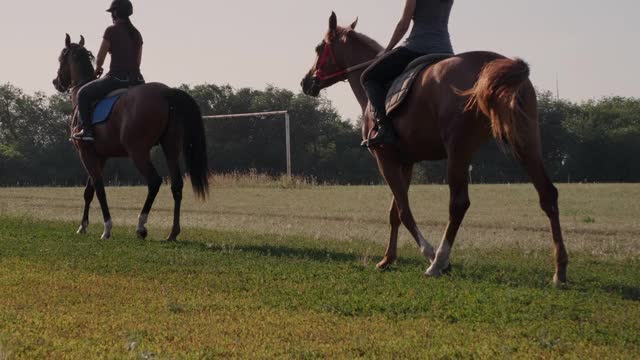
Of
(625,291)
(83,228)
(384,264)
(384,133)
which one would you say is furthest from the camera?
(83,228)

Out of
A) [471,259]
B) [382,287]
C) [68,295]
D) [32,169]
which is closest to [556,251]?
[382,287]

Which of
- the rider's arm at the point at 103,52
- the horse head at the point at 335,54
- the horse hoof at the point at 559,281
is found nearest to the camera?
the horse hoof at the point at 559,281

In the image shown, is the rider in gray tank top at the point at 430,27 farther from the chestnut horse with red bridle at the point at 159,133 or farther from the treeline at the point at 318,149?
the treeline at the point at 318,149

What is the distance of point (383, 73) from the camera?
8.98 m

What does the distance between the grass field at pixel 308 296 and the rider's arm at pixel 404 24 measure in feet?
7.86

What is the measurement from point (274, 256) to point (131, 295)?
10.0 feet

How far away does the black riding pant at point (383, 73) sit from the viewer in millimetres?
8867

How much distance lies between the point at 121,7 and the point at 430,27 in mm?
6008

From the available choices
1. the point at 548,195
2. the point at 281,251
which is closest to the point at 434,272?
the point at 548,195

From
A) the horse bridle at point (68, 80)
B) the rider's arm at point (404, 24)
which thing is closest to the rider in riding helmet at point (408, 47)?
the rider's arm at point (404, 24)

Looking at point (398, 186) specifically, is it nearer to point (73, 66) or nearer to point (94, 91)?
point (94, 91)

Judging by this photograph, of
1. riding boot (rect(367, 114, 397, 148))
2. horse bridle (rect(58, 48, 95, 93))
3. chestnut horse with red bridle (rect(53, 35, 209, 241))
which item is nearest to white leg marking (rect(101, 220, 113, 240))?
chestnut horse with red bridle (rect(53, 35, 209, 241))

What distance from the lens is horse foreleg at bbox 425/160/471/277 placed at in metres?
7.81

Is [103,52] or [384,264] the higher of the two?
[103,52]
